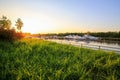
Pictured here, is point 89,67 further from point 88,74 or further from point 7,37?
point 7,37

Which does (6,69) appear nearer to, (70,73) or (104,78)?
(70,73)

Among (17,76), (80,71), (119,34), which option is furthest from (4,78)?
(119,34)

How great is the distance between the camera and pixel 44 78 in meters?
7.73

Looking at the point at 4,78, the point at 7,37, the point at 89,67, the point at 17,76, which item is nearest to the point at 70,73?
the point at 89,67

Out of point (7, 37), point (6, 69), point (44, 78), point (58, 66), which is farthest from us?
point (7, 37)

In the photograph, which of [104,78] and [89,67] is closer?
[104,78]

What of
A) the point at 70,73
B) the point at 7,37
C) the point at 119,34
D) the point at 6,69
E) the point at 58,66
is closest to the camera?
the point at 70,73

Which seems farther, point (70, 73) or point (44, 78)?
point (70, 73)

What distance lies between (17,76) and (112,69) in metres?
5.23

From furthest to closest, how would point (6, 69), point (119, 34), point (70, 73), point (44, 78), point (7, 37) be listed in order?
point (119, 34) < point (7, 37) < point (6, 69) < point (70, 73) < point (44, 78)

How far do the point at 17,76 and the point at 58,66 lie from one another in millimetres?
2629

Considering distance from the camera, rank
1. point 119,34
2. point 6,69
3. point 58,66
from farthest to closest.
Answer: point 119,34 → point 58,66 → point 6,69

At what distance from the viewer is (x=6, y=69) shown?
9133 mm

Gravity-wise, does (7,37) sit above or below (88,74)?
above
